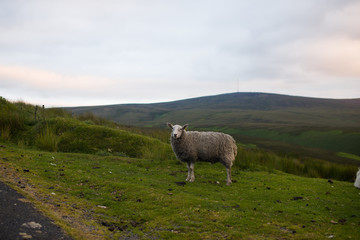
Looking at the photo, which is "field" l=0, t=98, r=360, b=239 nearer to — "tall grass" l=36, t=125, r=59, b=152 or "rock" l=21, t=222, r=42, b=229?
"tall grass" l=36, t=125, r=59, b=152

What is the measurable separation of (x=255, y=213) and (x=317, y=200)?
118 inches

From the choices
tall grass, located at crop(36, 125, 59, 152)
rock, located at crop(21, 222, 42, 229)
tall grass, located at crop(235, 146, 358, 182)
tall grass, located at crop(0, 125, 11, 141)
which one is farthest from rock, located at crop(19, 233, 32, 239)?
tall grass, located at crop(0, 125, 11, 141)

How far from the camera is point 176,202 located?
275 inches

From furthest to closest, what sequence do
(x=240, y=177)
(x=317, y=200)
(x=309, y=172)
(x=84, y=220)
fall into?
(x=309, y=172) < (x=240, y=177) < (x=317, y=200) < (x=84, y=220)

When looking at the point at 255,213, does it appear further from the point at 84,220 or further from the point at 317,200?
the point at 84,220

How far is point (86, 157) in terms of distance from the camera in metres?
12.4

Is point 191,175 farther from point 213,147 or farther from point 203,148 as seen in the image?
point 213,147

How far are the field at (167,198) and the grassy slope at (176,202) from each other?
2cm

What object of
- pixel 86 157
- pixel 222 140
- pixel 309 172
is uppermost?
pixel 222 140

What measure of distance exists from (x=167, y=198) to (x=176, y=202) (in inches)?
13.2

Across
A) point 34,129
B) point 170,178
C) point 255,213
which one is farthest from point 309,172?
point 34,129

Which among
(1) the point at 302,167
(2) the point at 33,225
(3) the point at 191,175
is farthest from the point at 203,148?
(1) the point at 302,167

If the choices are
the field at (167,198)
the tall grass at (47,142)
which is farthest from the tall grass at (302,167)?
the tall grass at (47,142)

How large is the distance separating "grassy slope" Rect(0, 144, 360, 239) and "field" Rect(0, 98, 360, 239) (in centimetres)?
2
